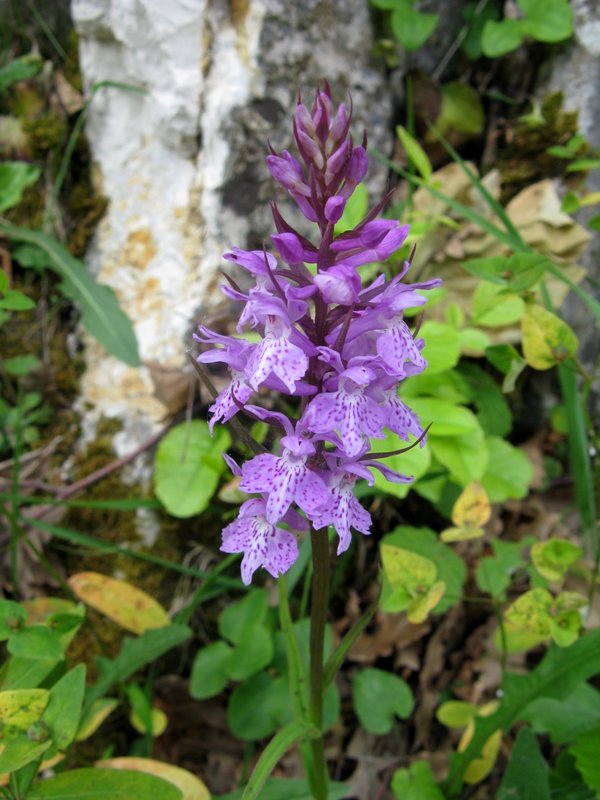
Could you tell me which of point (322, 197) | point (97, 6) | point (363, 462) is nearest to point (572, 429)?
point (363, 462)

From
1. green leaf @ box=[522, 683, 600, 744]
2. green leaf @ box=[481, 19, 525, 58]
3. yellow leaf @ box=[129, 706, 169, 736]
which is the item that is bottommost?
yellow leaf @ box=[129, 706, 169, 736]

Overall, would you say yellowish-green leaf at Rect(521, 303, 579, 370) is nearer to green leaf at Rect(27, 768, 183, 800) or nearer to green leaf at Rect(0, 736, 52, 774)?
green leaf at Rect(27, 768, 183, 800)

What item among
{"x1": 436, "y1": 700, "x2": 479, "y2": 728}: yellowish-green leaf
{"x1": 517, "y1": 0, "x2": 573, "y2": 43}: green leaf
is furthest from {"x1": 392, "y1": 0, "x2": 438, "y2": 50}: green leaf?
{"x1": 436, "y1": 700, "x2": 479, "y2": 728}: yellowish-green leaf

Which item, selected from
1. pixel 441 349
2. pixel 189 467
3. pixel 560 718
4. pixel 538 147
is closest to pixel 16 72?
pixel 189 467

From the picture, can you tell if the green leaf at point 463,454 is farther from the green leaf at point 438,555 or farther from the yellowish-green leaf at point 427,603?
the yellowish-green leaf at point 427,603

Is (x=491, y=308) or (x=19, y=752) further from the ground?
(x=491, y=308)

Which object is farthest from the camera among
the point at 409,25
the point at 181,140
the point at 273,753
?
the point at 409,25

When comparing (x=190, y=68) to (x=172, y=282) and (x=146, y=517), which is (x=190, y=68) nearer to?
(x=172, y=282)

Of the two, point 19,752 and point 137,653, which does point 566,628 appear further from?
point 19,752
